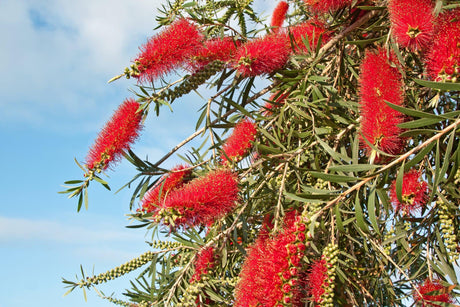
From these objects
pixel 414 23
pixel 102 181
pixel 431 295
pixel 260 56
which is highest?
pixel 260 56

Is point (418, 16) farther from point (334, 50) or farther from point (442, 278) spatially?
point (442, 278)

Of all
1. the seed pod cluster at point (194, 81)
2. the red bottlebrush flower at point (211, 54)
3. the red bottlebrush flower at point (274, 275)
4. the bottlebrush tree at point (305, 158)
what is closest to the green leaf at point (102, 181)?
the bottlebrush tree at point (305, 158)

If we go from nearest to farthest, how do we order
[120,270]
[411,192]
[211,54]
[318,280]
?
1. [318,280]
2. [411,192]
3. [211,54]
4. [120,270]

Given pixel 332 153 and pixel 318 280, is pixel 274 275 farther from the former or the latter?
pixel 332 153

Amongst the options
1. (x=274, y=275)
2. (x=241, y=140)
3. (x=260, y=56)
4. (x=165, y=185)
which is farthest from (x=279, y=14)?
(x=274, y=275)

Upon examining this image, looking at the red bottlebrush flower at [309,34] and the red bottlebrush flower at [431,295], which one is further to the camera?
the red bottlebrush flower at [309,34]

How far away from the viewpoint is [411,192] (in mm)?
1353

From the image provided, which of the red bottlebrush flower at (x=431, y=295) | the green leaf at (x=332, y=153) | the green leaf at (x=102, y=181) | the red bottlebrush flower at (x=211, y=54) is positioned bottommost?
the red bottlebrush flower at (x=431, y=295)

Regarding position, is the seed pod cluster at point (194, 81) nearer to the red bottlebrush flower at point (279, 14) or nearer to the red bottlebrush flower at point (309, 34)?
the red bottlebrush flower at point (309, 34)

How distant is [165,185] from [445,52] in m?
1.00

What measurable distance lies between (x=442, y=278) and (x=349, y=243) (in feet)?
1.01

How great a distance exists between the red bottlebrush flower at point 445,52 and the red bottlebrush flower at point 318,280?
0.56 metres

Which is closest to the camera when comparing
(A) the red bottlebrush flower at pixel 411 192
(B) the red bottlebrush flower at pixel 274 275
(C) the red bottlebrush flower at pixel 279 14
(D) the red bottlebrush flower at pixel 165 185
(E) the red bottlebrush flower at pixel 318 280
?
(B) the red bottlebrush flower at pixel 274 275

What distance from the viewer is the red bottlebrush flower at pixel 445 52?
1.10 meters
